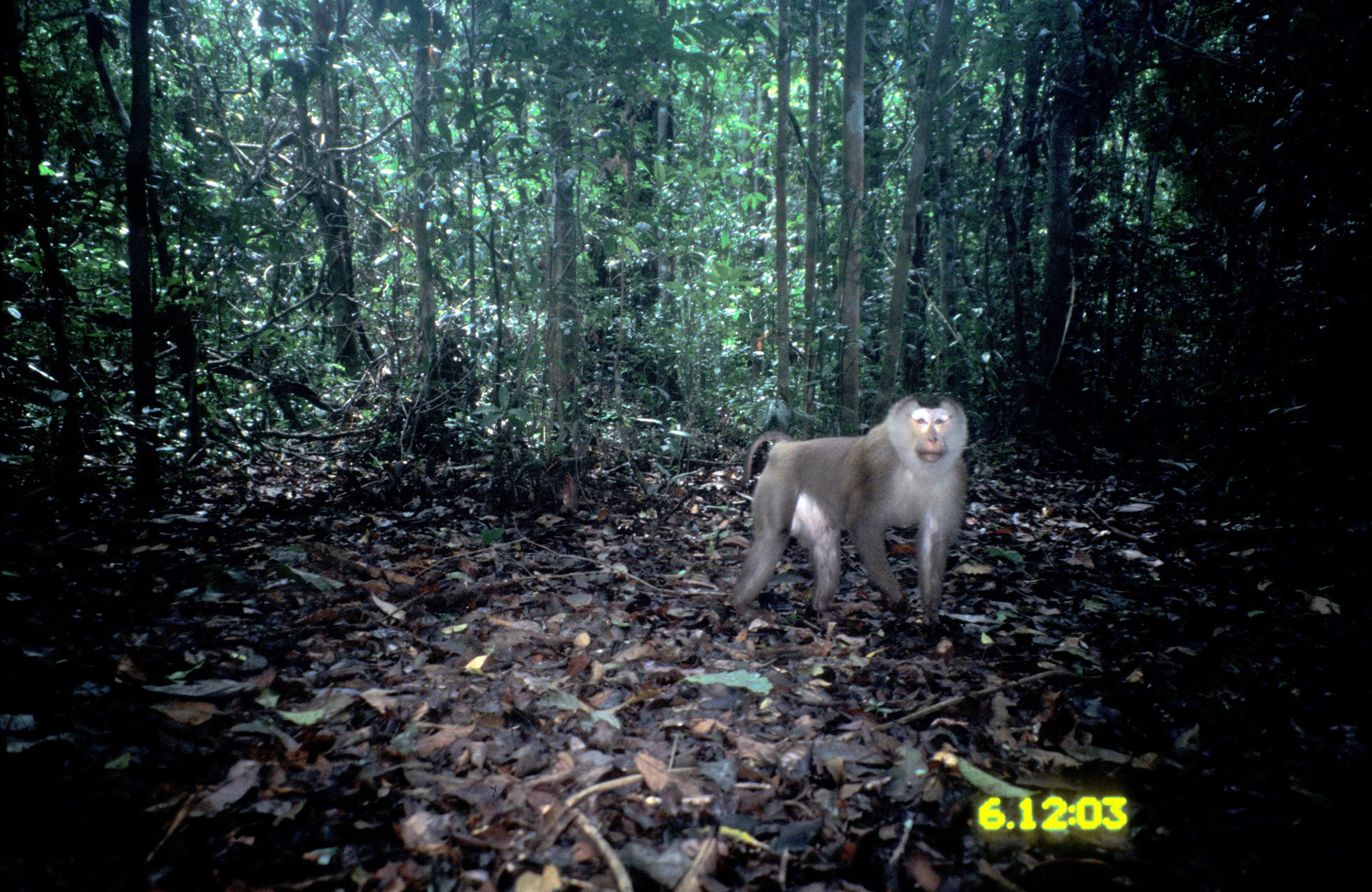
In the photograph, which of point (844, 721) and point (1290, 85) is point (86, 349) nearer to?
point (844, 721)

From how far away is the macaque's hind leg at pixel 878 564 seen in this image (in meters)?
3.92

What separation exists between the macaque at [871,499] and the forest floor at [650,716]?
289 mm

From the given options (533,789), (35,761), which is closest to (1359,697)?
(533,789)

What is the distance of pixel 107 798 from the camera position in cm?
193

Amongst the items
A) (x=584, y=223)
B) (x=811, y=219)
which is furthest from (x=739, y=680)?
(x=811, y=219)

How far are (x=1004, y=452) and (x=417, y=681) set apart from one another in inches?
265

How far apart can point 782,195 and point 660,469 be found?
2690mm

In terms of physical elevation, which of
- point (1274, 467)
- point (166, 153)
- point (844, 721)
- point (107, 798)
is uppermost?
A: point (166, 153)

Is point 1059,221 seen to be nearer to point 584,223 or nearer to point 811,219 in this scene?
point 811,219

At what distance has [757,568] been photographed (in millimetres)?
3934

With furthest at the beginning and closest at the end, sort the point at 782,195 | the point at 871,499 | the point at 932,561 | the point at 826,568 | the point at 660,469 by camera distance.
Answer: the point at 660,469 → the point at 782,195 → the point at 826,568 → the point at 871,499 → the point at 932,561

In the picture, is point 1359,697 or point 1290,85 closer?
point 1359,697

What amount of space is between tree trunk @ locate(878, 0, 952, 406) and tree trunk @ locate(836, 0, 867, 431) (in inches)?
11.7


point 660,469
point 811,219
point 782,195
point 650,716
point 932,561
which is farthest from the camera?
point 811,219
